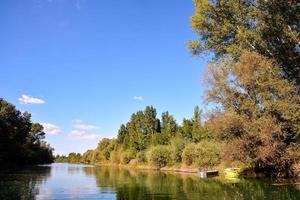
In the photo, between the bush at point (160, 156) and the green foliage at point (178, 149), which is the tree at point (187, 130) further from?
the green foliage at point (178, 149)

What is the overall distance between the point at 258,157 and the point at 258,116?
4454mm

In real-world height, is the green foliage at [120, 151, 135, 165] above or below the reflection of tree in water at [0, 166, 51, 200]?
above

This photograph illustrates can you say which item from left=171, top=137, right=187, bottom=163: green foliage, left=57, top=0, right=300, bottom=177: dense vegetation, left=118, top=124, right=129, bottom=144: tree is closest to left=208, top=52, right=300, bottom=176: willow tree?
left=57, top=0, right=300, bottom=177: dense vegetation

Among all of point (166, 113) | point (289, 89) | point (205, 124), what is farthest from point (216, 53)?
point (166, 113)

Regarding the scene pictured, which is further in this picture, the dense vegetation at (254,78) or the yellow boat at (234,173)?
the yellow boat at (234,173)

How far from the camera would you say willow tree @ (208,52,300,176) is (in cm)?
3691

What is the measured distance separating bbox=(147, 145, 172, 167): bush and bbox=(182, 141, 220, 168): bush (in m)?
15.2

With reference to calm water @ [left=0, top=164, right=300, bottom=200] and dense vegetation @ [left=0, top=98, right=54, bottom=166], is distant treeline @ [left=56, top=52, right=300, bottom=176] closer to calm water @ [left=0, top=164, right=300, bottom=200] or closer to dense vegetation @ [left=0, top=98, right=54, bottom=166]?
calm water @ [left=0, top=164, right=300, bottom=200]

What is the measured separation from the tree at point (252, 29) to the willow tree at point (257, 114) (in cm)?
157

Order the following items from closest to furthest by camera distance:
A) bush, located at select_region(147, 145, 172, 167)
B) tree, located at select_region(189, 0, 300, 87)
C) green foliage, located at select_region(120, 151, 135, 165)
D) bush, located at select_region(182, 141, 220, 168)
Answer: tree, located at select_region(189, 0, 300, 87), bush, located at select_region(182, 141, 220, 168), bush, located at select_region(147, 145, 172, 167), green foliage, located at select_region(120, 151, 135, 165)

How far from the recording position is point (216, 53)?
125 ft

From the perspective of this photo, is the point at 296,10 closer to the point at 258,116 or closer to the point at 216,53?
the point at 216,53

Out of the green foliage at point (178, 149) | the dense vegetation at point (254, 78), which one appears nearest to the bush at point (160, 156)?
the green foliage at point (178, 149)

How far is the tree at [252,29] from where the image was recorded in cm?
3100
